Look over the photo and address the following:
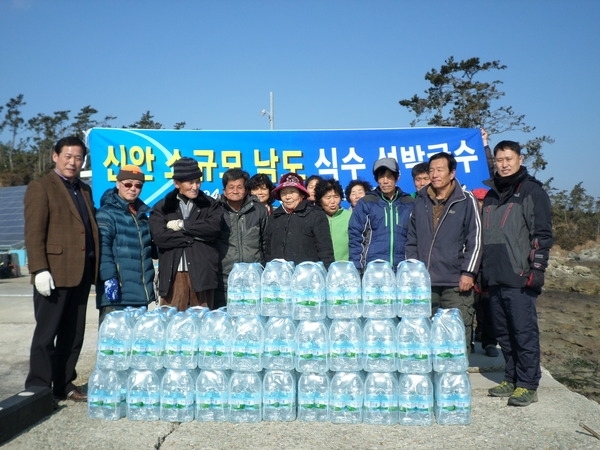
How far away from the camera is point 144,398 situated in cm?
410

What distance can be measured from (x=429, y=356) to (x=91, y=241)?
2829mm

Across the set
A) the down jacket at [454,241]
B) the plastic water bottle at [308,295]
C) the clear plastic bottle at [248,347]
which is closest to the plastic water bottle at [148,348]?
the clear plastic bottle at [248,347]

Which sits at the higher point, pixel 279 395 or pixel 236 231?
pixel 236 231

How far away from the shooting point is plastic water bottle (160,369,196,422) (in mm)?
4070

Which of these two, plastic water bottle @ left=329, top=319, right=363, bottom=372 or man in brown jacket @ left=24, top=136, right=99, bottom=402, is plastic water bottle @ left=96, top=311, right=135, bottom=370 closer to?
man in brown jacket @ left=24, top=136, right=99, bottom=402

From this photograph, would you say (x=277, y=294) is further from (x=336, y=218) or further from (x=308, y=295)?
(x=336, y=218)

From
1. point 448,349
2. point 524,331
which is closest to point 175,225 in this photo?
point 448,349

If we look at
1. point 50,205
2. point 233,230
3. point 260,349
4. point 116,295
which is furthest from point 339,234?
point 50,205

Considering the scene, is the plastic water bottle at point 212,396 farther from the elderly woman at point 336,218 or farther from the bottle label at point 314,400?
the elderly woman at point 336,218

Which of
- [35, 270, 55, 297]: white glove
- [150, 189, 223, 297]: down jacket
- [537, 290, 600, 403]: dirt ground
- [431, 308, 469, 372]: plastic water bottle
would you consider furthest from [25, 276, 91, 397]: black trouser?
[537, 290, 600, 403]: dirt ground

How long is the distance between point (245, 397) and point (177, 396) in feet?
1.67

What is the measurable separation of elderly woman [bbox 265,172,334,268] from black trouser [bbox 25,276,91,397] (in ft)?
5.52

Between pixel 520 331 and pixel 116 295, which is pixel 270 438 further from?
pixel 520 331

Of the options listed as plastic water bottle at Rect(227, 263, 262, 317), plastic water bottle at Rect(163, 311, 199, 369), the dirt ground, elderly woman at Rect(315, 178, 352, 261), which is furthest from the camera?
the dirt ground
